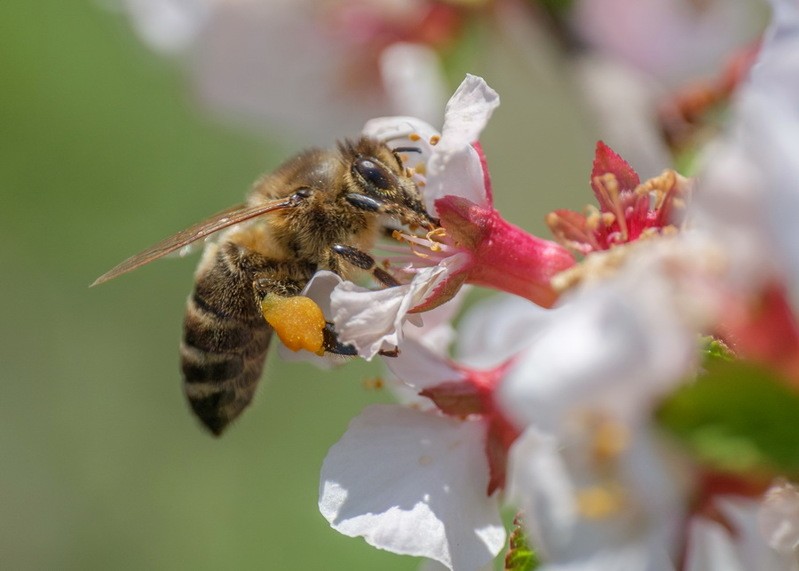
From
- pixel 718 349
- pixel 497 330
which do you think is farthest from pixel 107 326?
pixel 718 349

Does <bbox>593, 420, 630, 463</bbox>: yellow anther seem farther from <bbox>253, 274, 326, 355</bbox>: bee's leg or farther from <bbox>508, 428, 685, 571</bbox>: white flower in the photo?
<bbox>253, 274, 326, 355</bbox>: bee's leg

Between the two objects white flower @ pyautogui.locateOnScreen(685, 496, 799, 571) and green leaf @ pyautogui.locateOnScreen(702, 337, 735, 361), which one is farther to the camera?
green leaf @ pyautogui.locateOnScreen(702, 337, 735, 361)

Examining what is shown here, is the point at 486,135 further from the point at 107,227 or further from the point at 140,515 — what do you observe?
the point at 140,515

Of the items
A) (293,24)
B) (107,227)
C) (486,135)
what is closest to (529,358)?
(293,24)

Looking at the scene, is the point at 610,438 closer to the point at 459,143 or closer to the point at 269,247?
the point at 459,143

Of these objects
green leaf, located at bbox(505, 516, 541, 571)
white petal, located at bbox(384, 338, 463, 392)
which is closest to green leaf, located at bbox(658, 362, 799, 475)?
green leaf, located at bbox(505, 516, 541, 571)

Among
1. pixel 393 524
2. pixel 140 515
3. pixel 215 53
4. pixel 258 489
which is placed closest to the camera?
pixel 393 524
